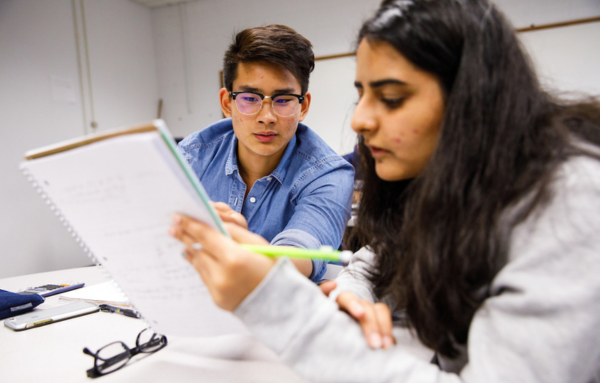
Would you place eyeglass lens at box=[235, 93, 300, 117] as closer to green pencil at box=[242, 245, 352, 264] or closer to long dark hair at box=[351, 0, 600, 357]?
long dark hair at box=[351, 0, 600, 357]

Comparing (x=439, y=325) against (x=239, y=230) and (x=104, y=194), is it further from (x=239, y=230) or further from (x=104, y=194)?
(x=104, y=194)

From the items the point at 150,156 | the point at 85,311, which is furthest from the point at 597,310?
the point at 85,311

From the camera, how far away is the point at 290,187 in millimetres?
1337

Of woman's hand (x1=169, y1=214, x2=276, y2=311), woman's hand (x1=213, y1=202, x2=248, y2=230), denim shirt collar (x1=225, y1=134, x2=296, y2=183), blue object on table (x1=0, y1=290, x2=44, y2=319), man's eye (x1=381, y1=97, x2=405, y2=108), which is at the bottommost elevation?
blue object on table (x1=0, y1=290, x2=44, y2=319)

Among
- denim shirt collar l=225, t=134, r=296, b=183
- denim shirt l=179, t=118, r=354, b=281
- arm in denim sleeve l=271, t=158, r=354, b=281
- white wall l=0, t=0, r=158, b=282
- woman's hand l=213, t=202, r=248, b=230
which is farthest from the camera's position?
white wall l=0, t=0, r=158, b=282

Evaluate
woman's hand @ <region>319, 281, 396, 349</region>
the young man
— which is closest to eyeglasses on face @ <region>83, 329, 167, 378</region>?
woman's hand @ <region>319, 281, 396, 349</region>

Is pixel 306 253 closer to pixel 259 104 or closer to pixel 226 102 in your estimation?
pixel 259 104

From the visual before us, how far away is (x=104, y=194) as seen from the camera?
19.1 inches

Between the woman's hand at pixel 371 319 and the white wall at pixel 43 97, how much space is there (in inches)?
115

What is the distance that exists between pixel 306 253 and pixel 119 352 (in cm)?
48

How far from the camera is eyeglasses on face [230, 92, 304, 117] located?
1.25 metres

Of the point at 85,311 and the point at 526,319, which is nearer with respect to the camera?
the point at 526,319

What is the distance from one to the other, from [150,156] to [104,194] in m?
0.12

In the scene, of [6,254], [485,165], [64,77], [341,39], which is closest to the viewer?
[485,165]
